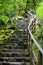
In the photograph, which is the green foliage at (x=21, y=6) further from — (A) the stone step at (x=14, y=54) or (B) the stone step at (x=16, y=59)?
(B) the stone step at (x=16, y=59)

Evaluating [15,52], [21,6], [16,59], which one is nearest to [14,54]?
[15,52]

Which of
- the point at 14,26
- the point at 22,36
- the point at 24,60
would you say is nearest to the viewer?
the point at 24,60

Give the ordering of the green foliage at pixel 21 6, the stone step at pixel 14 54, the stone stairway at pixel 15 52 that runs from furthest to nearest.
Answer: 1. the green foliage at pixel 21 6
2. the stone step at pixel 14 54
3. the stone stairway at pixel 15 52

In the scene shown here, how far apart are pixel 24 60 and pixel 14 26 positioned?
6210 mm

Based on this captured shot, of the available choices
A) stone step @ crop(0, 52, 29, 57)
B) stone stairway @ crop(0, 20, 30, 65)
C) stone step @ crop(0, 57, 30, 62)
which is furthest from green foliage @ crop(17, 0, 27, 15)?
stone step @ crop(0, 57, 30, 62)

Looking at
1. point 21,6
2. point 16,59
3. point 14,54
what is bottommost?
point 21,6

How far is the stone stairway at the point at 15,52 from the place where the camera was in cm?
752

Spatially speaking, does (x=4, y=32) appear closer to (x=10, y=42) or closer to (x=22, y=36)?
(x=22, y=36)

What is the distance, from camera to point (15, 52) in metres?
8.28

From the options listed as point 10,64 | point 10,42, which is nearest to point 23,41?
point 10,42

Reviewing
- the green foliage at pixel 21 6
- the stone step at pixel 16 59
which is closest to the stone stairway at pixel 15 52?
the stone step at pixel 16 59

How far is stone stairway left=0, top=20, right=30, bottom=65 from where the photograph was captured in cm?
752

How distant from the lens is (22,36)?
36.8 feet

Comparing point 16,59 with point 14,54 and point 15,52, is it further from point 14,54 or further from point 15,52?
point 15,52
